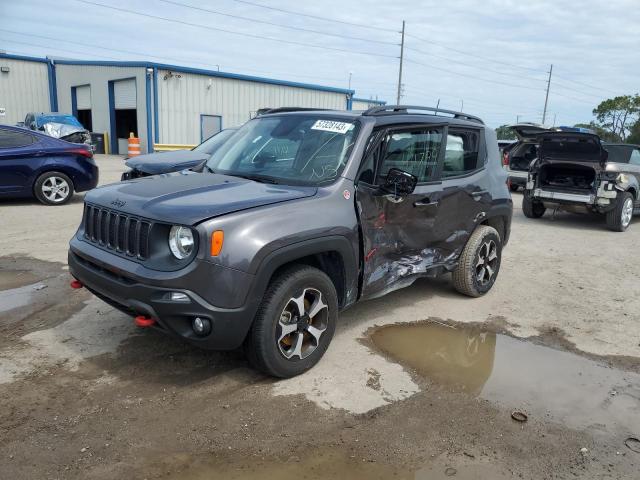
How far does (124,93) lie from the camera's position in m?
25.1

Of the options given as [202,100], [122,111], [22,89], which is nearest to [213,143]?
[202,100]

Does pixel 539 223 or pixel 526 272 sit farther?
pixel 539 223

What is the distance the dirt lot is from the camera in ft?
9.27

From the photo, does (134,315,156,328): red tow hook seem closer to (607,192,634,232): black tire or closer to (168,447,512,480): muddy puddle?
(168,447,512,480): muddy puddle

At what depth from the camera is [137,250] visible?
3312mm

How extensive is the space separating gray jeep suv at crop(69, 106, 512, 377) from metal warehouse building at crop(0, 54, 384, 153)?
67.7 ft

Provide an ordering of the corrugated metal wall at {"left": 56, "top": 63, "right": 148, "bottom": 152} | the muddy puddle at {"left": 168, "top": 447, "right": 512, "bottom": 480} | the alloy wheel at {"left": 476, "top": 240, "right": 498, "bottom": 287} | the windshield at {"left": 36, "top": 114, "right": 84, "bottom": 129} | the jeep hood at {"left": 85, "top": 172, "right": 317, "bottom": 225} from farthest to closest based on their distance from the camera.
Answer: the corrugated metal wall at {"left": 56, "top": 63, "right": 148, "bottom": 152} < the windshield at {"left": 36, "top": 114, "right": 84, "bottom": 129} < the alloy wheel at {"left": 476, "top": 240, "right": 498, "bottom": 287} < the jeep hood at {"left": 85, "top": 172, "right": 317, "bottom": 225} < the muddy puddle at {"left": 168, "top": 447, "right": 512, "bottom": 480}

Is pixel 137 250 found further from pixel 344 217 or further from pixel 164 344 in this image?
pixel 344 217

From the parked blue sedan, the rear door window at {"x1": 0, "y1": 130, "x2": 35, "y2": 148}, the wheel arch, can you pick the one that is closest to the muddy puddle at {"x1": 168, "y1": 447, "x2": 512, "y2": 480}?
the wheel arch

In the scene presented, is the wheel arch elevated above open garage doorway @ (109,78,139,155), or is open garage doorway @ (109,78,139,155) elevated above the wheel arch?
open garage doorway @ (109,78,139,155)

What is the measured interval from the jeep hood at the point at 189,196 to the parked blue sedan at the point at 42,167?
272 inches

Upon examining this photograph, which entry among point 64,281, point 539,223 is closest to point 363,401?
point 64,281

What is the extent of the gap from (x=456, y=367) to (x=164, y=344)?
2.27 metres

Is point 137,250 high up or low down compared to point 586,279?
up
